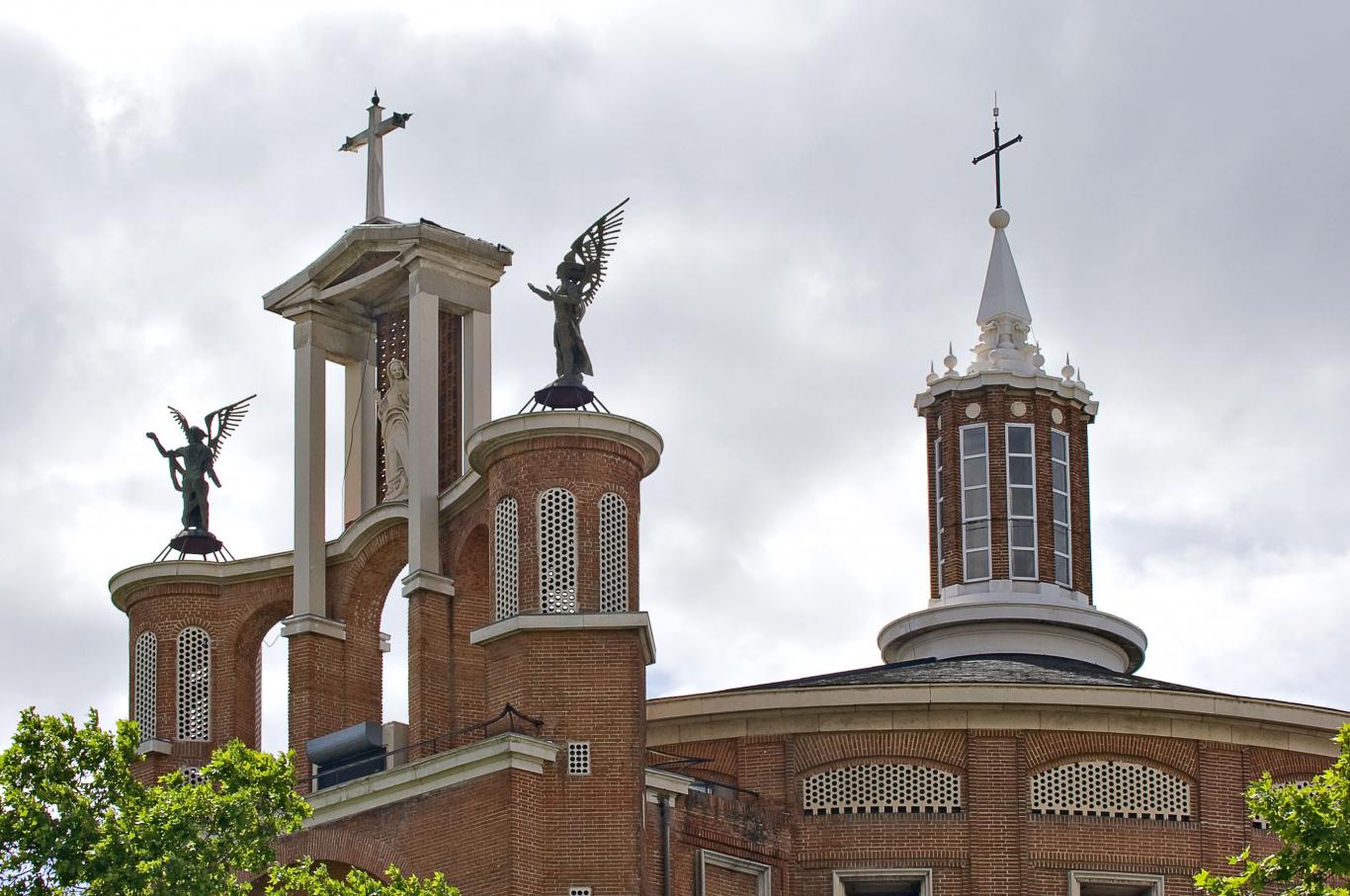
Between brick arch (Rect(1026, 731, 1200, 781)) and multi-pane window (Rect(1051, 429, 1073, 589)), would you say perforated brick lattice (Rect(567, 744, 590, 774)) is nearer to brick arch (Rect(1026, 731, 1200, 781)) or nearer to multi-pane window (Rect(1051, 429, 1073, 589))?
brick arch (Rect(1026, 731, 1200, 781))

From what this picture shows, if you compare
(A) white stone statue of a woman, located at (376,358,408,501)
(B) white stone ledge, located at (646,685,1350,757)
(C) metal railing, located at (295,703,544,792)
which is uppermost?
(A) white stone statue of a woman, located at (376,358,408,501)

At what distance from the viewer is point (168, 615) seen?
66.4 m

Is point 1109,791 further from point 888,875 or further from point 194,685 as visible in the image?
point 194,685

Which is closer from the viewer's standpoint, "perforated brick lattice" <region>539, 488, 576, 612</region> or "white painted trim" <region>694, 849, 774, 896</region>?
"perforated brick lattice" <region>539, 488, 576, 612</region>

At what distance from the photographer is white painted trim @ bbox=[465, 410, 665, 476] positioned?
5891 cm

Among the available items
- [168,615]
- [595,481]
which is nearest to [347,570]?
[168,615]

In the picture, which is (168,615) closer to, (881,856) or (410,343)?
(410,343)

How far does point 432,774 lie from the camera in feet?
189

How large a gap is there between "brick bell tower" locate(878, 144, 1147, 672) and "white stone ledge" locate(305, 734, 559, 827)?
1575 cm

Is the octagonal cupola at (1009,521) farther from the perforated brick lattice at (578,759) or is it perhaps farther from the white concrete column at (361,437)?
the perforated brick lattice at (578,759)

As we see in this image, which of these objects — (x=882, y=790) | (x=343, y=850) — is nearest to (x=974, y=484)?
(x=882, y=790)

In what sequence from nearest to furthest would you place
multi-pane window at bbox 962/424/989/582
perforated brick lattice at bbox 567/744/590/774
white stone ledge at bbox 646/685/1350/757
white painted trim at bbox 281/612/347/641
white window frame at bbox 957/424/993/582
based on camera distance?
perforated brick lattice at bbox 567/744/590/774, white stone ledge at bbox 646/685/1350/757, white painted trim at bbox 281/612/347/641, white window frame at bbox 957/424/993/582, multi-pane window at bbox 962/424/989/582

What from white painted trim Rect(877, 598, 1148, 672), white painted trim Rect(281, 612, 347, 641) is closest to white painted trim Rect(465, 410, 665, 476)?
white painted trim Rect(281, 612, 347, 641)

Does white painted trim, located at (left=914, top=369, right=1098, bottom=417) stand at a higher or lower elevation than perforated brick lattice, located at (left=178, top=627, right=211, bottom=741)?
higher
